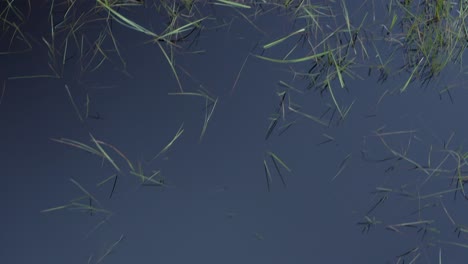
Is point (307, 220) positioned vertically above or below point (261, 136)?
below

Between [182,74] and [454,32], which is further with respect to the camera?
[182,74]

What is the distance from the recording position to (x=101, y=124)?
1526mm

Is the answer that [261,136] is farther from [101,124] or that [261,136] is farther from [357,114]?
[101,124]

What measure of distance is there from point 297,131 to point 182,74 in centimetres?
26

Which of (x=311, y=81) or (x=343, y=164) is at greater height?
(x=311, y=81)

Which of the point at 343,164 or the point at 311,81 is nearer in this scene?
the point at 311,81

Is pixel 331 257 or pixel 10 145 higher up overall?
pixel 10 145

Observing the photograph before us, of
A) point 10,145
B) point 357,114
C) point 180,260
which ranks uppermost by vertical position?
point 357,114

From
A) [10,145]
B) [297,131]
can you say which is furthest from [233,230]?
[10,145]

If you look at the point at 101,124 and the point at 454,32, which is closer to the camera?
the point at 454,32

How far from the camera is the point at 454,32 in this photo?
49.4 inches

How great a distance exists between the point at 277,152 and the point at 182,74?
0.82 ft

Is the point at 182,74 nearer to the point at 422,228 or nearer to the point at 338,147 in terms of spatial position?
the point at 338,147

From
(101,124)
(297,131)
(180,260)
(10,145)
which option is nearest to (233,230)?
(180,260)
